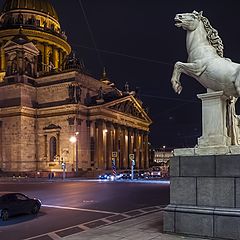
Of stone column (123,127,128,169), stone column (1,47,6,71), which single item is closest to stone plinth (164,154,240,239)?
stone column (123,127,128,169)

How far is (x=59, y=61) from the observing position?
95.8 meters

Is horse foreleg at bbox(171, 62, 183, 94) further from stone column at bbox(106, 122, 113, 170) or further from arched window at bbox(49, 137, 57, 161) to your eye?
stone column at bbox(106, 122, 113, 170)

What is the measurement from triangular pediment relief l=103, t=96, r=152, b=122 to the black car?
186ft

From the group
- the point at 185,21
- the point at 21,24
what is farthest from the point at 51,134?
the point at 185,21

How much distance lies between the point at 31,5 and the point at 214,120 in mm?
90767

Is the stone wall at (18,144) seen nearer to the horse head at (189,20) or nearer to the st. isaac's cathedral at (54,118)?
the st. isaac's cathedral at (54,118)

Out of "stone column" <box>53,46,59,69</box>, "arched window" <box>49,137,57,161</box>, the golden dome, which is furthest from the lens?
the golden dome

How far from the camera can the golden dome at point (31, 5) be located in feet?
310

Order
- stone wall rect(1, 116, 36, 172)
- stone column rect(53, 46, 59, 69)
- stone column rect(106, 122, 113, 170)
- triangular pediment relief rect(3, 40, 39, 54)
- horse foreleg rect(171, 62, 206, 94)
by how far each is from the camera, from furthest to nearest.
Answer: stone column rect(53, 46, 59, 69) → triangular pediment relief rect(3, 40, 39, 54) → stone column rect(106, 122, 113, 170) → stone wall rect(1, 116, 36, 172) → horse foreleg rect(171, 62, 206, 94)

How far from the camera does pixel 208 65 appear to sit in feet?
40.4

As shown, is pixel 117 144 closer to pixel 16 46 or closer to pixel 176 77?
pixel 16 46

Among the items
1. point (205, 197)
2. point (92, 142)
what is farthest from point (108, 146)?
point (205, 197)

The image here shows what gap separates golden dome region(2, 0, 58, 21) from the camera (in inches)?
3716

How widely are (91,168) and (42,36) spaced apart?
3671 cm
